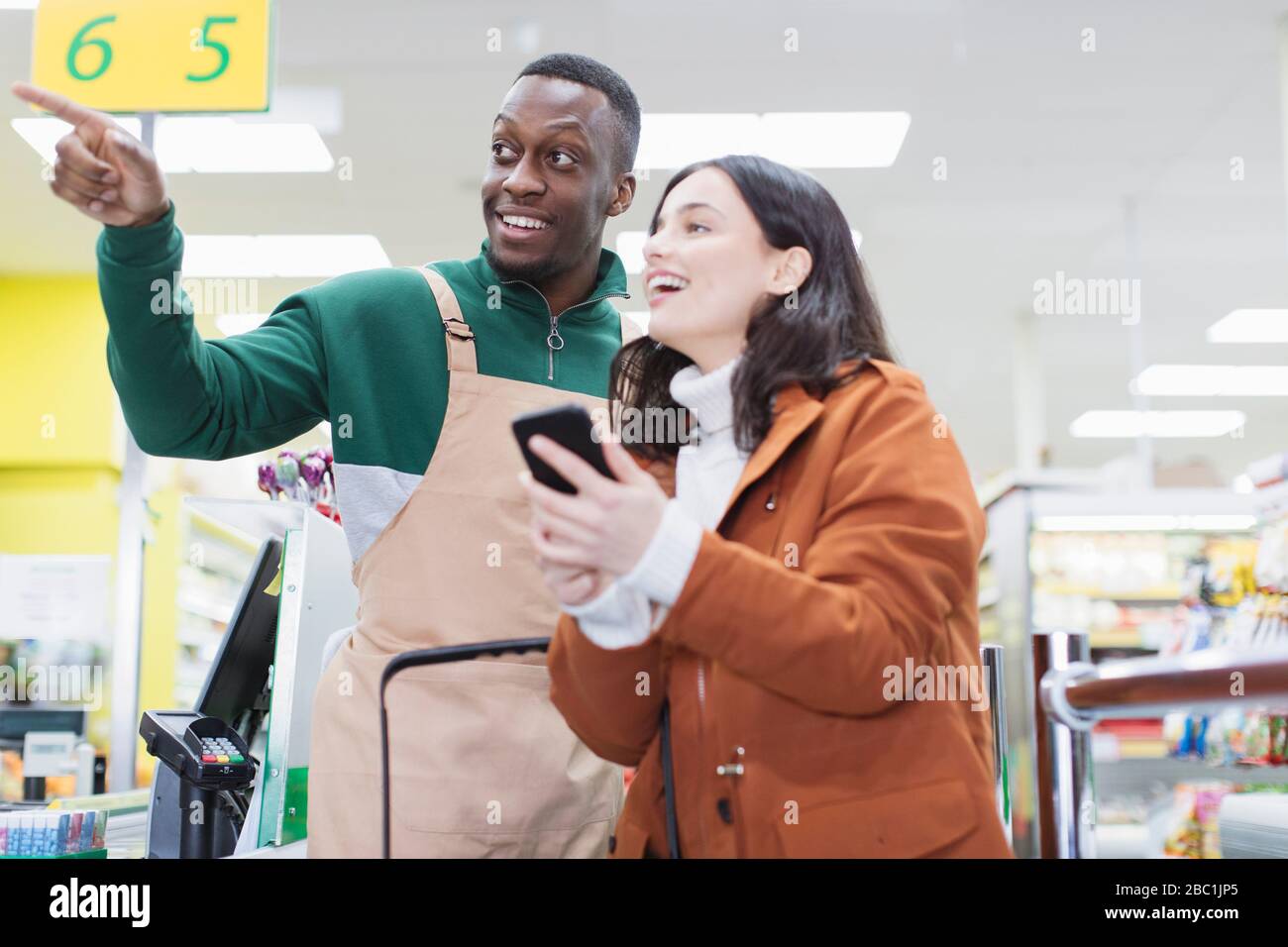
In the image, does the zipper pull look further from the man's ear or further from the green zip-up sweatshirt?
the man's ear

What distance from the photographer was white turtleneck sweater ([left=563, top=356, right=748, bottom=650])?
3.03ft

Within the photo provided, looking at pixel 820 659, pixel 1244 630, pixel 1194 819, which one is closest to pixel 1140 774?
pixel 1194 819

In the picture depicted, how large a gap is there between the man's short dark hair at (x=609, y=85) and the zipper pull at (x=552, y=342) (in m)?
0.27

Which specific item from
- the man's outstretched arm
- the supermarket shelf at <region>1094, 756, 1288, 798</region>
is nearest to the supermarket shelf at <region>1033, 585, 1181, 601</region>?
the supermarket shelf at <region>1094, 756, 1288, 798</region>

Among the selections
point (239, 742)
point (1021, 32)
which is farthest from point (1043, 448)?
point (239, 742)

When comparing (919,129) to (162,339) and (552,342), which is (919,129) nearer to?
(552,342)

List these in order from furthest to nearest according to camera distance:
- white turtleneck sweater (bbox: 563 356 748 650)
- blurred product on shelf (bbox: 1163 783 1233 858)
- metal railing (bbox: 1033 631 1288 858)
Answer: blurred product on shelf (bbox: 1163 783 1233 858) < white turtleneck sweater (bbox: 563 356 748 650) < metal railing (bbox: 1033 631 1288 858)

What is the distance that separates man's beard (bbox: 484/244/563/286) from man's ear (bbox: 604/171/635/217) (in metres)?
0.17

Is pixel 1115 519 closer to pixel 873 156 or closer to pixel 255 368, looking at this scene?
pixel 873 156

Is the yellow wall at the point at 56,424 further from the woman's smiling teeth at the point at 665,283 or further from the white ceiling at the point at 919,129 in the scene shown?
the woman's smiling teeth at the point at 665,283

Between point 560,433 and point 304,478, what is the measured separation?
1.62m

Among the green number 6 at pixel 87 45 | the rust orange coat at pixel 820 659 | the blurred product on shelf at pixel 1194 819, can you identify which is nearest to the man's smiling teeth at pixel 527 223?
the rust orange coat at pixel 820 659

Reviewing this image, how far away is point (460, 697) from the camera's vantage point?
1475mm

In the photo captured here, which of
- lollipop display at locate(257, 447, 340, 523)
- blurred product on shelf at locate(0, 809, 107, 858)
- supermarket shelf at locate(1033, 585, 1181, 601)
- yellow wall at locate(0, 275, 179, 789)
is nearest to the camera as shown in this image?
blurred product on shelf at locate(0, 809, 107, 858)
